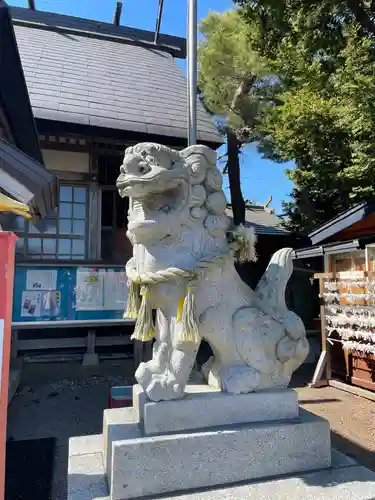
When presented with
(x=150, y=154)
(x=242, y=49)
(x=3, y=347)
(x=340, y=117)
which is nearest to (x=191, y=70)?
(x=340, y=117)

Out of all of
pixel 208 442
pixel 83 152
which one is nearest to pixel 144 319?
pixel 208 442

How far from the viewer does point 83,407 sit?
190 inches

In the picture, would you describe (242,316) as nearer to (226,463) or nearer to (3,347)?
(226,463)

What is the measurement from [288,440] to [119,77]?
808cm

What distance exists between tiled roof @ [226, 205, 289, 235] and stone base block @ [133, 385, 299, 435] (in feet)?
20.0

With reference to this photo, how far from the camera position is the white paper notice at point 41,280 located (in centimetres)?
549

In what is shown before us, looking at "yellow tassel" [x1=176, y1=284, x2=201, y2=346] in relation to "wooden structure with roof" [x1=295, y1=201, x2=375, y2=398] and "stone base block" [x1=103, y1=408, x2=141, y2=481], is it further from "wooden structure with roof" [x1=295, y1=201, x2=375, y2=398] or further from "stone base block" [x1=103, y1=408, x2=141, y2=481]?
"wooden structure with roof" [x1=295, y1=201, x2=375, y2=398]

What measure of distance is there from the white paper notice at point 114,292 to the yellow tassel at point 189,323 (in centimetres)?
391

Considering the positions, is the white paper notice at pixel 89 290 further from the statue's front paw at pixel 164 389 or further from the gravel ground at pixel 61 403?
the statue's front paw at pixel 164 389

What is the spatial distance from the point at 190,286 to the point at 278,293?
0.62 meters

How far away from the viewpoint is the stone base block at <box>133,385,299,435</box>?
197cm

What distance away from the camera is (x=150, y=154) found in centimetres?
208

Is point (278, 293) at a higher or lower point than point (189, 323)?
higher

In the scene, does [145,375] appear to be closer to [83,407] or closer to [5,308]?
[5,308]
